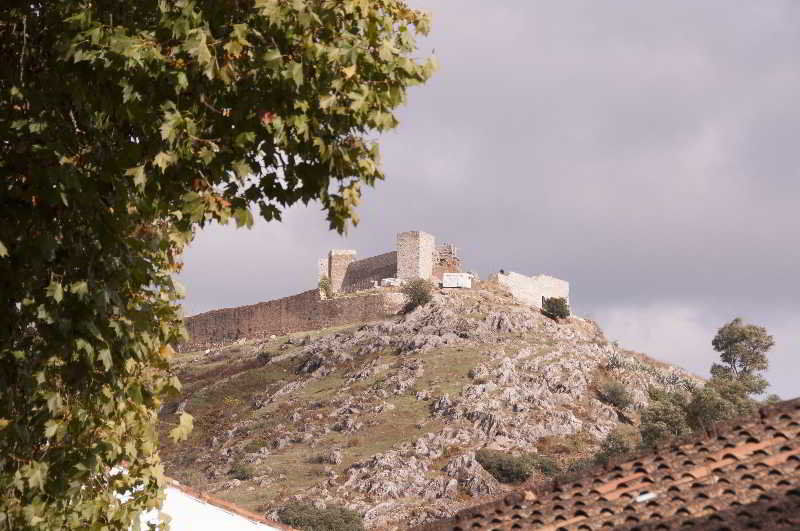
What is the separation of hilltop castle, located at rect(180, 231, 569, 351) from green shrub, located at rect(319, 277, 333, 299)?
1.24 ft

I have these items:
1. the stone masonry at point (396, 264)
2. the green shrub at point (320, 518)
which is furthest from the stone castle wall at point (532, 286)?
the green shrub at point (320, 518)

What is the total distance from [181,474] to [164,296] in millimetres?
40259

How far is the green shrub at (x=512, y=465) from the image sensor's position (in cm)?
4438

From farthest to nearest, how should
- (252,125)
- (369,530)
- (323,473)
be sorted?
1. (323,473)
2. (369,530)
3. (252,125)

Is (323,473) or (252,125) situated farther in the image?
(323,473)

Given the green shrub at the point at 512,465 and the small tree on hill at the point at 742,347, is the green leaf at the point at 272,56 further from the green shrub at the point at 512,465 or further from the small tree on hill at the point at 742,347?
the small tree on hill at the point at 742,347

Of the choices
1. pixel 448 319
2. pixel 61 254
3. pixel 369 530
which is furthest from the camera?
pixel 448 319

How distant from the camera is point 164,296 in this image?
10797mm

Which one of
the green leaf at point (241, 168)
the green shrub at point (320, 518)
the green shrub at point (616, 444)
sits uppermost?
the green leaf at point (241, 168)

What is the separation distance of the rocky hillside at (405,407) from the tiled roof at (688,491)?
29996 millimetres

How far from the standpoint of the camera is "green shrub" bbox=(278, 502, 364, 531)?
39.1m

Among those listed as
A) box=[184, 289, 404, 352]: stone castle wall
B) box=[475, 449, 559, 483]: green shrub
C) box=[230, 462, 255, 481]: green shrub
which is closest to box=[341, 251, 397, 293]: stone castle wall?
box=[184, 289, 404, 352]: stone castle wall

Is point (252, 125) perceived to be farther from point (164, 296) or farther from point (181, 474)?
point (181, 474)

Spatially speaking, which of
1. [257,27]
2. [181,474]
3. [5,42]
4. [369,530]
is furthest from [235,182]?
[181,474]
